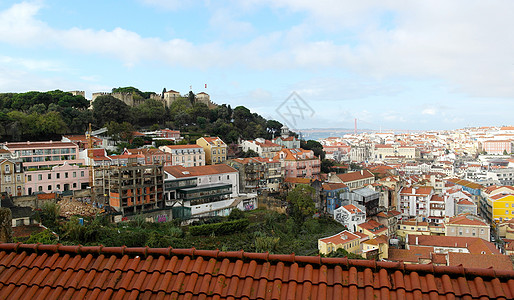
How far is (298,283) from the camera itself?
3.39 metres

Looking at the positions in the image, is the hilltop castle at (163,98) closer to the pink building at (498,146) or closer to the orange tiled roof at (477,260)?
the orange tiled roof at (477,260)

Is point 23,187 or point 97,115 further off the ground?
point 97,115

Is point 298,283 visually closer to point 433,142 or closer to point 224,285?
point 224,285

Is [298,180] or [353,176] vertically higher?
[298,180]

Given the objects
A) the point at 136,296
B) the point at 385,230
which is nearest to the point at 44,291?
the point at 136,296

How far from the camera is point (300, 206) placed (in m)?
28.3

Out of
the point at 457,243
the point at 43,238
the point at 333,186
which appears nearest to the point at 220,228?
the point at 43,238

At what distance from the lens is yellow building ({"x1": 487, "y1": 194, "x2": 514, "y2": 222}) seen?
121ft

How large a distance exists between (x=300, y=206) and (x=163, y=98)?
117ft

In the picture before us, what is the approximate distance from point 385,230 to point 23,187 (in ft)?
84.1

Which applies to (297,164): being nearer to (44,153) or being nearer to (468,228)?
(468,228)

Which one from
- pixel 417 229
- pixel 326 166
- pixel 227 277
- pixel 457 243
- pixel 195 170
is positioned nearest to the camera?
pixel 227 277

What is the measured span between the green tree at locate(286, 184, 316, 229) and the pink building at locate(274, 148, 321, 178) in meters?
8.90

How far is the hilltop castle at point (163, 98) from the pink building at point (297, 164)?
69.6ft
